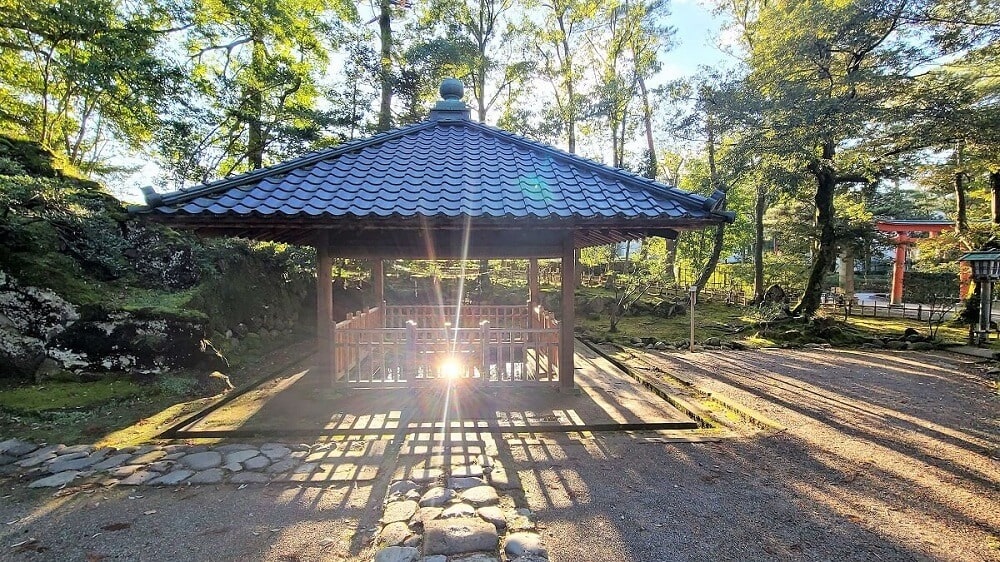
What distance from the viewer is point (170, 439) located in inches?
166

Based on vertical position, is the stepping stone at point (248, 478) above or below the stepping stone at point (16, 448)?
below

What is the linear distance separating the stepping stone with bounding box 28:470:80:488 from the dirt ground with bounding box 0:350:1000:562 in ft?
0.38

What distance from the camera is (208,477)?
3.48 metres

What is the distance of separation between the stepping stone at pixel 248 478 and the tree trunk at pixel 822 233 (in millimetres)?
15203

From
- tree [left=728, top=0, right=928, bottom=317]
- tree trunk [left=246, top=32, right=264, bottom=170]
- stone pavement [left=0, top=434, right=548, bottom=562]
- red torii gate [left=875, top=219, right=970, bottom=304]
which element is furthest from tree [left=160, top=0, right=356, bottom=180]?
red torii gate [left=875, top=219, right=970, bottom=304]

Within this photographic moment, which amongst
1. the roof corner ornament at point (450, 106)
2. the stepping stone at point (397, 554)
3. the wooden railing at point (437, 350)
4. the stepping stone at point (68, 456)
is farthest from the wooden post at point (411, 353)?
the roof corner ornament at point (450, 106)

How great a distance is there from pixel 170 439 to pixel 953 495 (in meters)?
7.14

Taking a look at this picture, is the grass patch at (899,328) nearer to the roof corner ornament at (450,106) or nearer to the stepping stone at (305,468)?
the roof corner ornament at (450,106)

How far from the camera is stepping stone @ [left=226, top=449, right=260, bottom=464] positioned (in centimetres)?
376

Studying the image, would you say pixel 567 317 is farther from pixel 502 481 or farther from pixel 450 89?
pixel 450 89

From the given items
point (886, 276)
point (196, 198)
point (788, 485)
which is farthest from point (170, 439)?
point (886, 276)

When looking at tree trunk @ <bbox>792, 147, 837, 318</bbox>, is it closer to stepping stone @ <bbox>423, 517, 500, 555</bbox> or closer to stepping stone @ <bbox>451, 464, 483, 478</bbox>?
stepping stone @ <bbox>451, 464, 483, 478</bbox>

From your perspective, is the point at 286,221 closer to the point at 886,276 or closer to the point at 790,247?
the point at 790,247

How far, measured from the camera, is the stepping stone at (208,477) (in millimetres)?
3418
